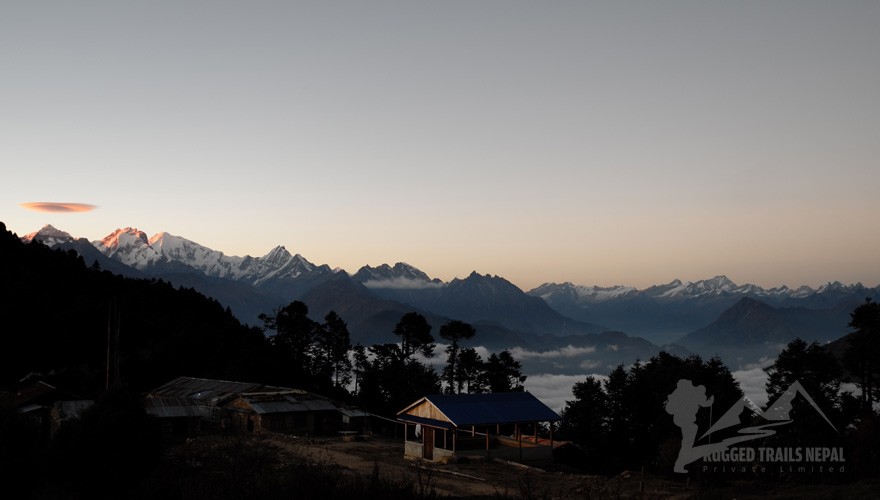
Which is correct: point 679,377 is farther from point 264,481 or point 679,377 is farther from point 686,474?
point 264,481

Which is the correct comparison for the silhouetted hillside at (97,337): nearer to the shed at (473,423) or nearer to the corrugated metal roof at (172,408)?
the corrugated metal roof at (172,408)

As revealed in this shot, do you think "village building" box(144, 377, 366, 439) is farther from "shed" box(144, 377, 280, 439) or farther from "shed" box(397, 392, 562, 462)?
"shed" box(397, 392, 562, 462)

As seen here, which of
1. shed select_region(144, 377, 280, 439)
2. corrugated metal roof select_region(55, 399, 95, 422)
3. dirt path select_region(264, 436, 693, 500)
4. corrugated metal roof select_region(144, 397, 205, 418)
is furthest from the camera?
corrugated metal roof select_region(144, 397, 205, 418)

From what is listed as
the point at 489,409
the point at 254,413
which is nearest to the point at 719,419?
the point at 489,409

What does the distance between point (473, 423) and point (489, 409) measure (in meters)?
3.12

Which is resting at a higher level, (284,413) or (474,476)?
(284,413)

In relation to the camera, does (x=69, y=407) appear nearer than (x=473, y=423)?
No

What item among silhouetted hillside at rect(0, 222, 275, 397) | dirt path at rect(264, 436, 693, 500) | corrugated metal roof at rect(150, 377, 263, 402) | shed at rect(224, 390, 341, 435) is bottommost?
dirt path at rect(264, 436, 693, 500)

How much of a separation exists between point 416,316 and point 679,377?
38355 millimetres

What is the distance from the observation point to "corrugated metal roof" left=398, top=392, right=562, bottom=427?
44062mm

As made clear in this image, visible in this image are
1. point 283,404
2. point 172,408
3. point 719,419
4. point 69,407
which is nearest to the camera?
point 719,419

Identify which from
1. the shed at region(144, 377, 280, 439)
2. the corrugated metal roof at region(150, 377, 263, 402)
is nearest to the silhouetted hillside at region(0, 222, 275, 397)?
the corrugated metal roof at region(150, 377, 263, 402)

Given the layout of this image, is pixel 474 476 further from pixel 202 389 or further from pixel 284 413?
pixel 202 389

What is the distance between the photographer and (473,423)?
43.1 metres
